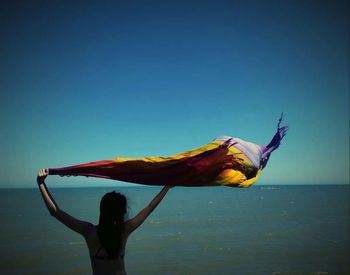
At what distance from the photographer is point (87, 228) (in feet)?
6.88

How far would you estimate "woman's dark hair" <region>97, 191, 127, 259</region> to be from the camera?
6.72 feet

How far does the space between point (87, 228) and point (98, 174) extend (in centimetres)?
65

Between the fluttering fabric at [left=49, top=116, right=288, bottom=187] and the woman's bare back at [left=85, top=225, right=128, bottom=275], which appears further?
the fluttering fabric at [left=49, top=116, right=288, bottom=187]

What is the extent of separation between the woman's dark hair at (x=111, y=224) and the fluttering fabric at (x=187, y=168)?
60cm

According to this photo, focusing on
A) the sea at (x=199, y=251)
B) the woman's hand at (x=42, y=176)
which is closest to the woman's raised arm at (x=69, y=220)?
the woman's hand at (x=42, y=176)

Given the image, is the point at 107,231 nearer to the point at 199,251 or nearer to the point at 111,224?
the point at 111,224

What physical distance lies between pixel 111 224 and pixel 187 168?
3.33ft

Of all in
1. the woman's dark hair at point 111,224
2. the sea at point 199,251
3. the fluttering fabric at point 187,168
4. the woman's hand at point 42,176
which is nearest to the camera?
the woman's dark hair at point 111,224

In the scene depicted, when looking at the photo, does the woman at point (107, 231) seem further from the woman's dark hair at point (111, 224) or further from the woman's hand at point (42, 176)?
the woman's hand at point (42, 176)

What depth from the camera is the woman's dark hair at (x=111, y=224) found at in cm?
205

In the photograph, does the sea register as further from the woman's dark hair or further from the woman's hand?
the woman's dark hair

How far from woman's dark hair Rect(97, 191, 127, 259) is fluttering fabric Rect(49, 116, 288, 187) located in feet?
1.98

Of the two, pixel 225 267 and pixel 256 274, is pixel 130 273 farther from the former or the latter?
pixel 256 274

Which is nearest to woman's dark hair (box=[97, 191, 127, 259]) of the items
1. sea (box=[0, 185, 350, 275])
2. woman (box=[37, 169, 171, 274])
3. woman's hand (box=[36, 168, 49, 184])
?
woman (box=[37, 169, 171, 274])
